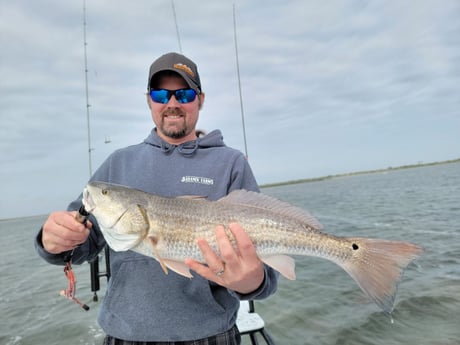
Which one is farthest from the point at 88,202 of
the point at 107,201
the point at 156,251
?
the point at 156,251

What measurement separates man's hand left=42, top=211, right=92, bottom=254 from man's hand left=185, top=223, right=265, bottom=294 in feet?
2.85

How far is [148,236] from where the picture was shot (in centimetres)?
289

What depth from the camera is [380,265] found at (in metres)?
2.86

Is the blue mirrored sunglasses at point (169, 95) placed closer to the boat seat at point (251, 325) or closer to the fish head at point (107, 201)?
the fish head at point (107, 201)

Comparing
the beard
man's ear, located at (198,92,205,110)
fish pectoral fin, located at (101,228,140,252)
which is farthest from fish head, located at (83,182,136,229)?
man's ear, located at (198,92,205,110)

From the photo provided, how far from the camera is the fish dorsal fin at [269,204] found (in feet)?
9.76

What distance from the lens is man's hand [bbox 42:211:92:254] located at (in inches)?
97.7

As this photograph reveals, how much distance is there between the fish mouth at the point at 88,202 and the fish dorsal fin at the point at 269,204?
1109mm

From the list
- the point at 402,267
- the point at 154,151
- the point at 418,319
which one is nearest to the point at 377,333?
the point at 418,319

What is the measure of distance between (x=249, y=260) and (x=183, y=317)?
780 millimetres

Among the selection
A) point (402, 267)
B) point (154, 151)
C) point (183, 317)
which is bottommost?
point (183, 317)

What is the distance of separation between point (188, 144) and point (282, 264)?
5.15ft

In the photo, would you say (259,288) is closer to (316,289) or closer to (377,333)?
(377,333)

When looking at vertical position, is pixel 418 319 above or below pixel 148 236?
below
